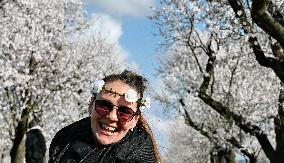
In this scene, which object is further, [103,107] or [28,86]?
[28,86]

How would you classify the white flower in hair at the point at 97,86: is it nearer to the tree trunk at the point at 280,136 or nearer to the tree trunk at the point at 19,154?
the tree trunk at the point at 280,136

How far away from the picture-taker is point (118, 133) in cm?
249

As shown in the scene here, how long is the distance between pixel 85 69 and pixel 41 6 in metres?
5.45

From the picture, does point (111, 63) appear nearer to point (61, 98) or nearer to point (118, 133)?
point (61, 98)

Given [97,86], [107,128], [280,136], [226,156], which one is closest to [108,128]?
[107,128]

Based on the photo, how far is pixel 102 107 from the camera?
8.23 feet

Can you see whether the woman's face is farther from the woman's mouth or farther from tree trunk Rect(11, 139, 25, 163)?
tree trunk Rect(11, 139, 25, 163)

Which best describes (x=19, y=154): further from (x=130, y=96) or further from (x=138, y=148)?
(x=138, y=148)

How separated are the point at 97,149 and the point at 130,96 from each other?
1.03ft

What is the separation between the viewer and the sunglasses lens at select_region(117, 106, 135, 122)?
8.21 feet

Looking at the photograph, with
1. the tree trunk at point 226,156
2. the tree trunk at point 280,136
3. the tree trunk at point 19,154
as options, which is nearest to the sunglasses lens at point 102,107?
the tree trunk at point 280,136

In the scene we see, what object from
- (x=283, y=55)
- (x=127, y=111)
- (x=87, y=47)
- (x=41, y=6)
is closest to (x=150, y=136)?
(x=127, y=111)

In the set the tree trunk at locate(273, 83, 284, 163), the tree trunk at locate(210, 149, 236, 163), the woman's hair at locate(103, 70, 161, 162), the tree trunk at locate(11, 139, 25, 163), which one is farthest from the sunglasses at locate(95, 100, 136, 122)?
the tree trunk at locate(210, 149, 236, 163)

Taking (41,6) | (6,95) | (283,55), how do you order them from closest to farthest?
(283,55) → (6,95) → (41,6)
